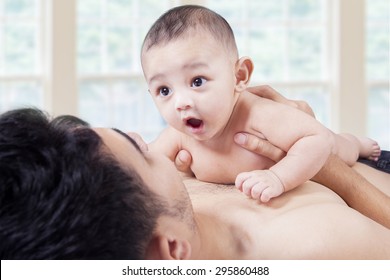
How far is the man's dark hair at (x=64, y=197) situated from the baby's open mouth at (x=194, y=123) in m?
0.41

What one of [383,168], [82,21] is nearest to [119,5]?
[82,21]

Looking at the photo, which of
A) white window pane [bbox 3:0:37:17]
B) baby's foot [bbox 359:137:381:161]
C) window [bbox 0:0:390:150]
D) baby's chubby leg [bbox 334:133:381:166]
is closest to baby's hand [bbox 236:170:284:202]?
baby's chubby leg [bbox 334:133:381:166]

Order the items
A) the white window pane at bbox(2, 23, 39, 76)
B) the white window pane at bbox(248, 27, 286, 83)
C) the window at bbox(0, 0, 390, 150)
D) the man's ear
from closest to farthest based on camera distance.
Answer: the man's ear → the window at bbox(0, 0, 390, 150) → the white window pane at bbox(2, 23, 39, 76) → the white window pane at bbox(248, 27, 286, 83)

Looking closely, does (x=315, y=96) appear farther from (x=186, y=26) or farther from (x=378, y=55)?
(x=186, y=26)

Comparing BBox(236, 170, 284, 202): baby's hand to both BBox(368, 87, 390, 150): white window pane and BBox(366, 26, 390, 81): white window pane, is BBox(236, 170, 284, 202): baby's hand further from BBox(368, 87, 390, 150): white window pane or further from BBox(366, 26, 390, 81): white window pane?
BBox(366, 26, 390, 81): white window pane

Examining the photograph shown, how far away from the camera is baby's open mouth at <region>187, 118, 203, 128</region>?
1688 millimetres

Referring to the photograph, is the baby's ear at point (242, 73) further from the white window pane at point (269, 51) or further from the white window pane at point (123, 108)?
the white window pane at point (269, 51)

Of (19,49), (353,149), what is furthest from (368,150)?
(19,49)

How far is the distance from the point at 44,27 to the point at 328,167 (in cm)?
470

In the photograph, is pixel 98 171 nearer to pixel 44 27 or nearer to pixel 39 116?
pixel 39 116

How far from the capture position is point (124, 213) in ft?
3.99

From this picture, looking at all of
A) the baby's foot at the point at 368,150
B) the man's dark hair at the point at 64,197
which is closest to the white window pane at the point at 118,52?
the baby's foot at the point at 368,150

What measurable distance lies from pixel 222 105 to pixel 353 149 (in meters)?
0.66

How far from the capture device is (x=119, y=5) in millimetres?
6328
